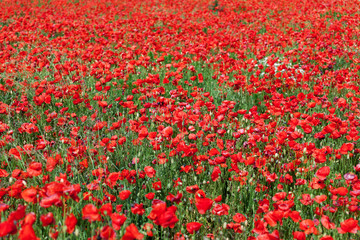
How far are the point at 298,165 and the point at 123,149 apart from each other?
5.11 feet

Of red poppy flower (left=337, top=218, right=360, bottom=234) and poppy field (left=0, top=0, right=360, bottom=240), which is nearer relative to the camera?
red poppy flower (left=337, top=218, right=360, bottom=234)

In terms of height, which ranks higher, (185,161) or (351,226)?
(351,226)

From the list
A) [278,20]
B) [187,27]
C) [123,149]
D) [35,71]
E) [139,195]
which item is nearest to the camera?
[139,195]

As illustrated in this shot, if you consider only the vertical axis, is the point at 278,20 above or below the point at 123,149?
above

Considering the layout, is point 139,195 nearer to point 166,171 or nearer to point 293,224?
point 166,171

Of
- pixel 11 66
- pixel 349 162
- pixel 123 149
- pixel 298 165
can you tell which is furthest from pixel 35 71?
pixel 349 162

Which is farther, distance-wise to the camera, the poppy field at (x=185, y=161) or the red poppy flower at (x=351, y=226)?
the poppy field at (x=185, y=161)

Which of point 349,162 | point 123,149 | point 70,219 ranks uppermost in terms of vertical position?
point 70,219

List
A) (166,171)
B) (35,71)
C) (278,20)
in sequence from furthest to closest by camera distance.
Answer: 1. (278,20)
2. (35,71)
3. (166,171)

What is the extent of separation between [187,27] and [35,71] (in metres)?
3.82

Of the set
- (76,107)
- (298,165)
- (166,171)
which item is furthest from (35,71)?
(298,165)

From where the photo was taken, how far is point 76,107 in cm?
408

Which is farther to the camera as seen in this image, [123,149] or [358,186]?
[123,149]

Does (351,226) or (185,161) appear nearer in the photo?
(351,226)
